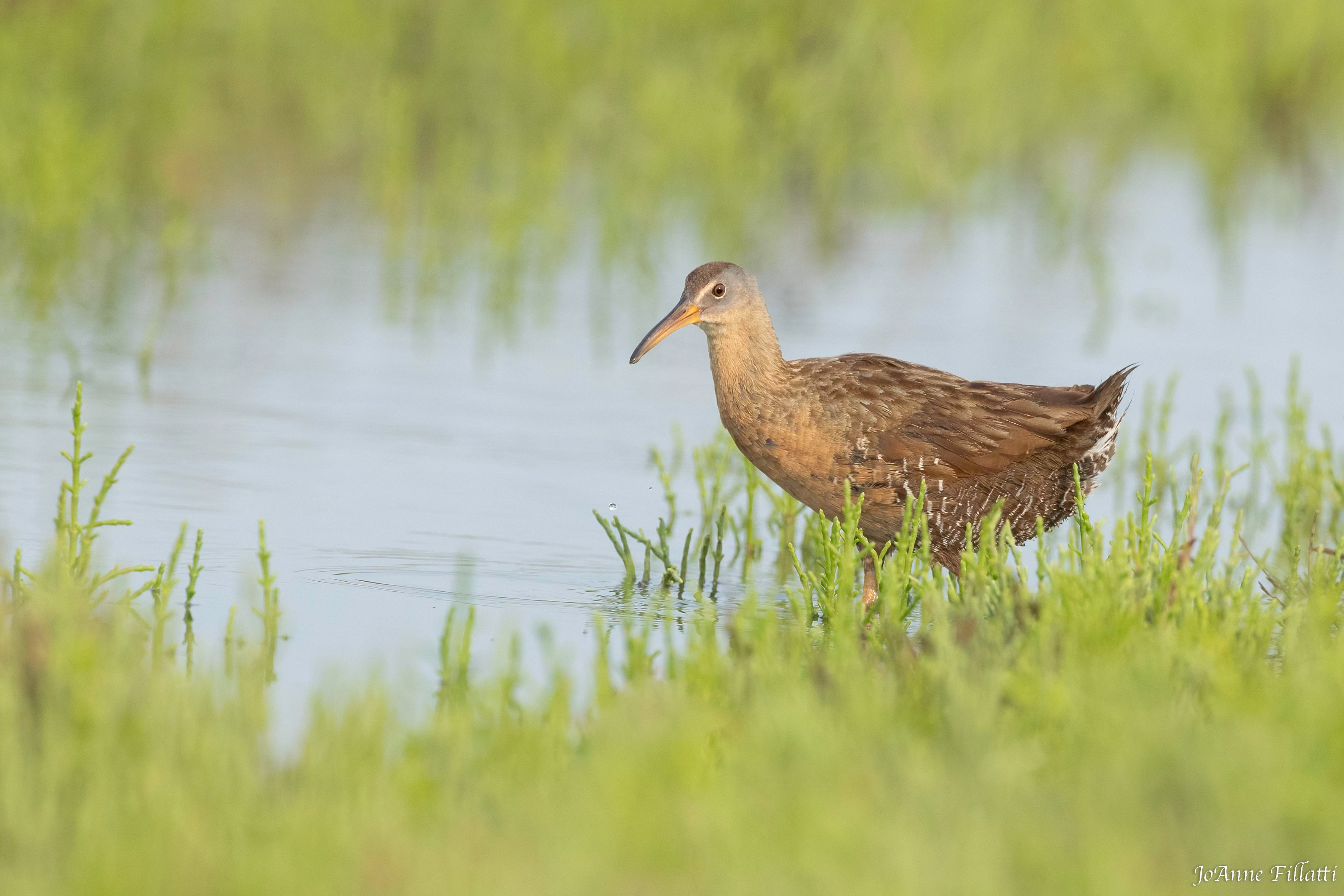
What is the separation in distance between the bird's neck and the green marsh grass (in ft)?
4.82

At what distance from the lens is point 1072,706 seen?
13.3 feet

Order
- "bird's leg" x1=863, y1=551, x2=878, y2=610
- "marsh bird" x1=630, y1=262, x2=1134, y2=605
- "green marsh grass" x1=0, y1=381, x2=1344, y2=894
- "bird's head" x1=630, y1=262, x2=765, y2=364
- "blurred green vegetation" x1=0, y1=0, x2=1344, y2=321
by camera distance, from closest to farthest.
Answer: "green marsh grass" x1=0, y1=381, x2=1344, y2=894, "marsh bird" x1=630, y1=262, x2=1134, y2=605, "bird's leg" x1=863, y1=551, x2=878, y2=610, "bird's head" x1=630, y1=262, x2=765, y2=364, "blurred green vegetation" x1=0, y1=0, x2=1344, y2=321

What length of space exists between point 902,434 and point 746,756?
9.16 feet

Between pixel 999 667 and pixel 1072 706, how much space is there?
Result: 1.28 feet

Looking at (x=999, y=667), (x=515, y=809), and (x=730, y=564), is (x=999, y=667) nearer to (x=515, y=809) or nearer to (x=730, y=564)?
(x=515, y=809)

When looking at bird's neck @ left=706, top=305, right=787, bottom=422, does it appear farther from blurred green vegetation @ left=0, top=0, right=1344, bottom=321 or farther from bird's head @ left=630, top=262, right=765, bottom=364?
blurred green vegetation @ left=0, top=0, right=1344, bottom=321

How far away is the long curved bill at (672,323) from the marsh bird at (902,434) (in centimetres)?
8

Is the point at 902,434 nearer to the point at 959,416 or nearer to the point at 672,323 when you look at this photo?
the point at 959,416

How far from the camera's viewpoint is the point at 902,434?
6.49 meters
